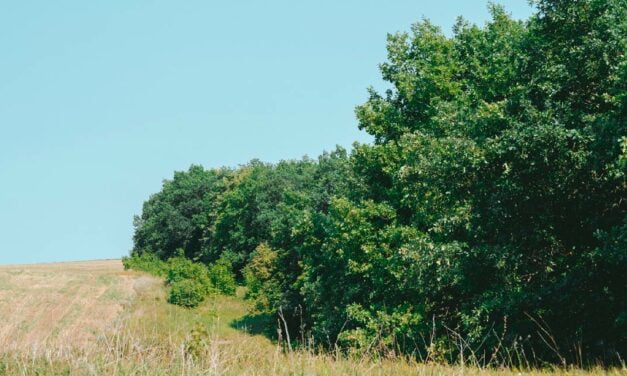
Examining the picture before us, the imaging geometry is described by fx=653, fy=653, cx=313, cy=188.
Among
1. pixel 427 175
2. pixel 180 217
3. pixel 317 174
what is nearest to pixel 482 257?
pixel 427 175

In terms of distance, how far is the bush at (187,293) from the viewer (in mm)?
65275

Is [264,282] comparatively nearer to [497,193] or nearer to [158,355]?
[497,193]

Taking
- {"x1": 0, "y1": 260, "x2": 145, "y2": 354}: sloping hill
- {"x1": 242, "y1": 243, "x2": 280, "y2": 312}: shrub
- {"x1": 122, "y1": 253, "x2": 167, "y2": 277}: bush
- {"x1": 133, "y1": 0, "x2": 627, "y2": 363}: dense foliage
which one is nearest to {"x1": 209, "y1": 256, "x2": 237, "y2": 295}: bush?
{"x1": 0, "y1": 260, "x2": 145, "y2": 354}: sloping hill

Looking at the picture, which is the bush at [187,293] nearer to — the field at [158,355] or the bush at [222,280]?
the bush at [222,280]

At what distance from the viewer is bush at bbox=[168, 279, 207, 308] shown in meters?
65.3

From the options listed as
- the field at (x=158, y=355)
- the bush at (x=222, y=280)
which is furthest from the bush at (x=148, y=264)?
the field at (x=158, y=355)

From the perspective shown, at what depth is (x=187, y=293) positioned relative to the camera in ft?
218

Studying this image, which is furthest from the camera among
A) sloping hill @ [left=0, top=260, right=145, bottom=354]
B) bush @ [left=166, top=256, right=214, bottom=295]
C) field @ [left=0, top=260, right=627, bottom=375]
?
bush @ [left=166, top=256, right=214, bottom=295]

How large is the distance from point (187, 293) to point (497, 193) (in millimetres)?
48630

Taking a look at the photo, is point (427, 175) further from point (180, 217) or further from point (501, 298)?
point (180, 217)

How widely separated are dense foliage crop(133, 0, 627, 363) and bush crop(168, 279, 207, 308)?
1224 inches

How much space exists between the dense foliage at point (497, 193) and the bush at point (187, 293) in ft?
102

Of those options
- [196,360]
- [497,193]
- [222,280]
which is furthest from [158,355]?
[222,280]

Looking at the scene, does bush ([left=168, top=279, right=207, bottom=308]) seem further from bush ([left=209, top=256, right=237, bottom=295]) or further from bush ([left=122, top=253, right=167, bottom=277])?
bush ([left=122, top=253, right=167, bottom=277])
